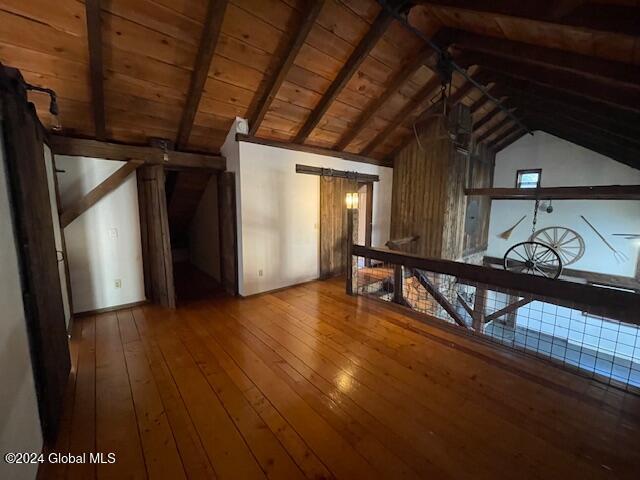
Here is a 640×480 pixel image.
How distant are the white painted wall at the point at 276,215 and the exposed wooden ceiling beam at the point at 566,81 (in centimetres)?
256

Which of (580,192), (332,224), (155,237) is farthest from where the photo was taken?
(332,224)

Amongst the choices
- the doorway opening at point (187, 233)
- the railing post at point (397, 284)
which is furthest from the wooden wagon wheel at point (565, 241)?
the doorway opening at point (187, 233)

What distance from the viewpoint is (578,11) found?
5.84 ft

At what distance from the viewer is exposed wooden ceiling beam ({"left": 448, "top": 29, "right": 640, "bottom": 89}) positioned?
81.8 inches

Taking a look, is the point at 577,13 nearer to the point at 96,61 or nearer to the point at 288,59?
the point at 288,59

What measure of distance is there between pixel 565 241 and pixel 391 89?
640cm

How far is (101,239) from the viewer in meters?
3.37

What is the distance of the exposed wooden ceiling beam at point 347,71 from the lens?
2773mm

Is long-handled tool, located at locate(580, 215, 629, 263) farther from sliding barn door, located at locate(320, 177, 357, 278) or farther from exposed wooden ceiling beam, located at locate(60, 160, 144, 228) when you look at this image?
exposed wooden ceiling beam, located at locate(60, 160, 144, 228)

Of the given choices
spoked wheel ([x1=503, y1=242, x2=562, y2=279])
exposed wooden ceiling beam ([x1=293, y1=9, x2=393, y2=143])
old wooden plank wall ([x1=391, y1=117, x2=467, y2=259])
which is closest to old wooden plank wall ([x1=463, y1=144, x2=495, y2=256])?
old wooden plank wall ([x1=391, y1=117, x2=467, y2=259])

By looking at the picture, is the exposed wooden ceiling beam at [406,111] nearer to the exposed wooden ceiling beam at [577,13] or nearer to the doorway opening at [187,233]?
the exposed wooden ceiling beam at [577,13]

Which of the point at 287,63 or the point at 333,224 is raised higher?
the point at 287,63

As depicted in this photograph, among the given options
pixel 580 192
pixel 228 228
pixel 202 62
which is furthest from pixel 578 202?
pixel 202 62

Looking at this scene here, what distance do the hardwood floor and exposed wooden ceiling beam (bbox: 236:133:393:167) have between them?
261cm
